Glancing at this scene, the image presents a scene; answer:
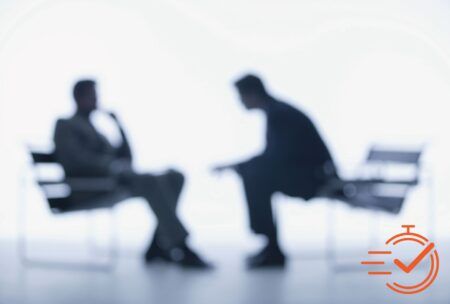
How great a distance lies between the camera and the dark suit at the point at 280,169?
278 cm

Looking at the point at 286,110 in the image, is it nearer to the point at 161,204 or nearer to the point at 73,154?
the point at 161,204

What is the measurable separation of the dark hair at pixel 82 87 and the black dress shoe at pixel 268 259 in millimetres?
1163

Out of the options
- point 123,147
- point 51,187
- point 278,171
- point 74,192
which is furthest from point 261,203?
point 51,187

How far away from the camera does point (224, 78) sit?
477 cm

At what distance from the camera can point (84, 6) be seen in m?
4.60

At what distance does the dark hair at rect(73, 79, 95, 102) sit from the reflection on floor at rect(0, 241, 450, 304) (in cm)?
86

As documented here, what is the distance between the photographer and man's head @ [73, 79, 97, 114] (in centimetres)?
286

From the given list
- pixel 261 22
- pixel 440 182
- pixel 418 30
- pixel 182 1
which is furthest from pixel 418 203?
pixel 182 1

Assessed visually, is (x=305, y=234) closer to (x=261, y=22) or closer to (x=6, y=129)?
(x=261, y=22)

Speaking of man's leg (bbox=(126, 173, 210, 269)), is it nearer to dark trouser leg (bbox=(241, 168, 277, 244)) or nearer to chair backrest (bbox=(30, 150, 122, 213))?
chair backrest (bbox=(30, 150, 122, 213))

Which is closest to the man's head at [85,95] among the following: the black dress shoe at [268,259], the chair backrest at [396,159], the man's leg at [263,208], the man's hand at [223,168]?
the man's hand at [223,168]

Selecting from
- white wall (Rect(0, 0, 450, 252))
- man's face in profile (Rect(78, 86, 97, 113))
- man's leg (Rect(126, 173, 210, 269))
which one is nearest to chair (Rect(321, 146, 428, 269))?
man's leg (Rect(126, 173, 210, 269))

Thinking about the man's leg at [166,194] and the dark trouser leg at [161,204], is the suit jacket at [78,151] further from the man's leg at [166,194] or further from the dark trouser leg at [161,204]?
the man's leg at [166,194]

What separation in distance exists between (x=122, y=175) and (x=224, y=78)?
2.22m
